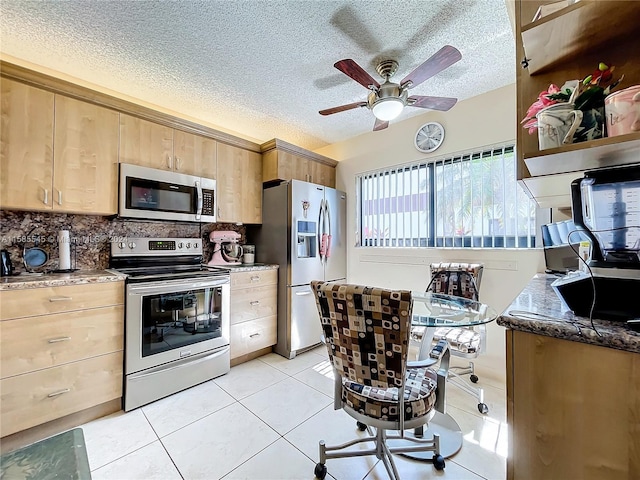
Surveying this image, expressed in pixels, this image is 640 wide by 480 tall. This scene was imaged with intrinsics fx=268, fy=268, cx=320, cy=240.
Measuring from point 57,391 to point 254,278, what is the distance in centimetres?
157

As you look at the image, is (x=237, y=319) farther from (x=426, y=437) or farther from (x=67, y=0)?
(x=67, y=0)

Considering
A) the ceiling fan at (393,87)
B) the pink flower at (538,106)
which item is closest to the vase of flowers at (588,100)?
the pink flower at (538,106)

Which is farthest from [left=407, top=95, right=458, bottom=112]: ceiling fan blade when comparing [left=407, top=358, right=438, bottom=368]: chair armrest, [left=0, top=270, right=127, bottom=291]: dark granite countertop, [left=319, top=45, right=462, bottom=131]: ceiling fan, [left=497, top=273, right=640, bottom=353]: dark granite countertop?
[left=0, top=270, right=127, bottom=291]: dark granite countertop

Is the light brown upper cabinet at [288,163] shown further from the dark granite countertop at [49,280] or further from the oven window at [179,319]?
the dark granite countertop at [49,280]

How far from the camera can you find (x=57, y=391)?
170cm

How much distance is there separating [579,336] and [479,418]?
5.23 ft

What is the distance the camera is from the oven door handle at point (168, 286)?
1.97 metres

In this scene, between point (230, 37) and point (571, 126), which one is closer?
point (571, 126)

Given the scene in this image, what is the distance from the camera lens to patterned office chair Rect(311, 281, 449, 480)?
43.3 inches

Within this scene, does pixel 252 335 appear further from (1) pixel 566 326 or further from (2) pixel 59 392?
(1) pixel 566 326

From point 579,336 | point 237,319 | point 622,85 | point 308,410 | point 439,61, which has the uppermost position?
point 439,61

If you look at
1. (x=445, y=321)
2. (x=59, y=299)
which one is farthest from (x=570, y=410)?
(x=59, y=299)

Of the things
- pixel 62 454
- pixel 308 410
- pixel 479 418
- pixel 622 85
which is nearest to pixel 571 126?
pixel 622 85

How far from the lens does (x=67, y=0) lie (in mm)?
1558
